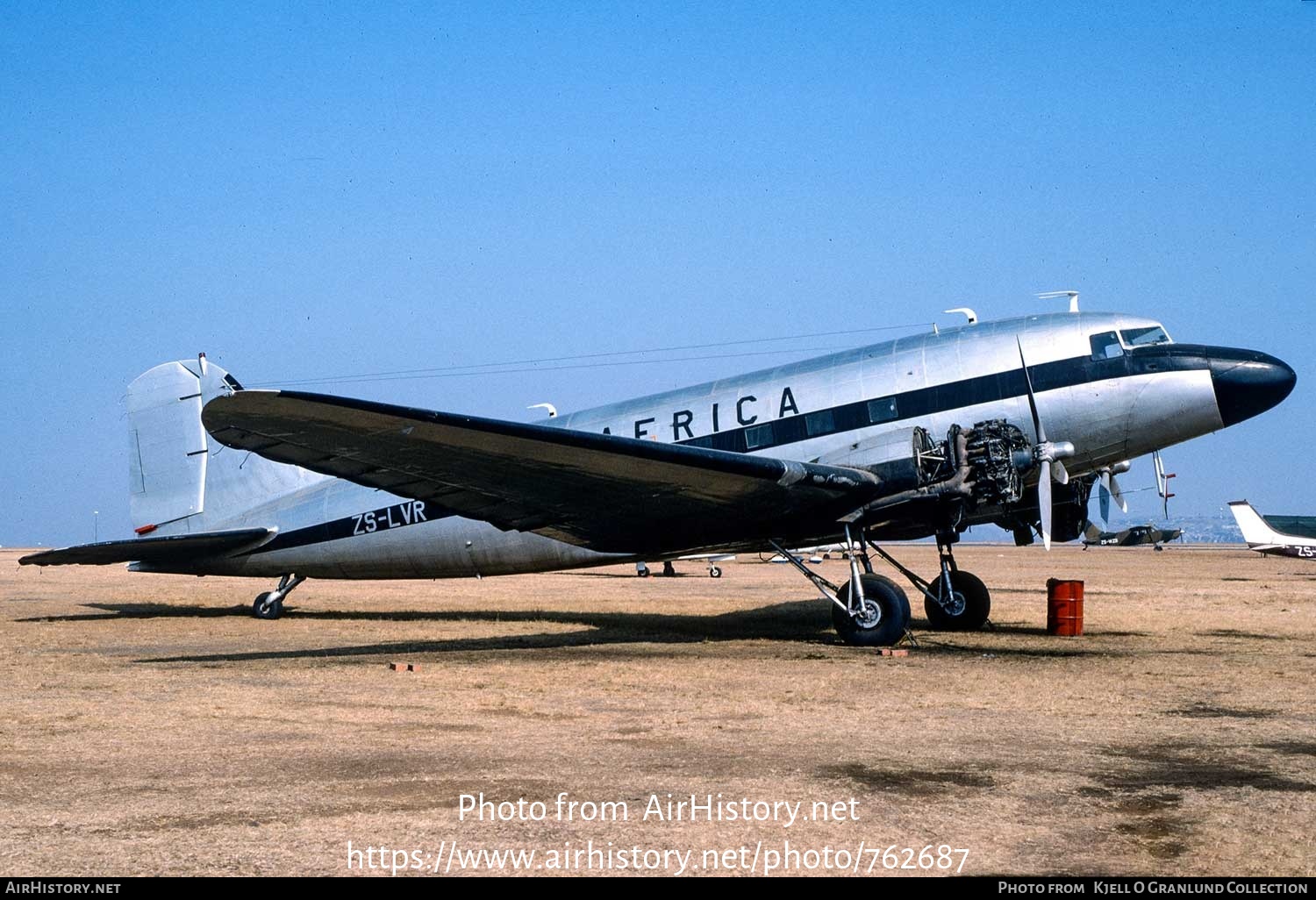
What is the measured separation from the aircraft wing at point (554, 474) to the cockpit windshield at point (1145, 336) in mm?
4390

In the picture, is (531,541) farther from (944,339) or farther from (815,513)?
(944,339)

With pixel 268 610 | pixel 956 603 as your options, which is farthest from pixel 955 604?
pixel 268 610

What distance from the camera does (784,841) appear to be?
260 inches

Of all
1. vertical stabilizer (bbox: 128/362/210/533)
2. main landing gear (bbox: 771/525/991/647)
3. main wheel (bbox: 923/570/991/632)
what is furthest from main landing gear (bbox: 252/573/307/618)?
main wheel (bbox: 923/570/991/632)

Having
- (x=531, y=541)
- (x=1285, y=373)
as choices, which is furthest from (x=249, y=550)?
(x=1285, y=373)

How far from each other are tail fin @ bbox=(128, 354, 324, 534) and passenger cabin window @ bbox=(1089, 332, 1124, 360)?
48.1ft

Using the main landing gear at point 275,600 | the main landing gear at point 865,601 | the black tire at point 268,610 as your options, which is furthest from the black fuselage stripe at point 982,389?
the black tire at point 268,610

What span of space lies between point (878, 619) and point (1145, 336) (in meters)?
5.90

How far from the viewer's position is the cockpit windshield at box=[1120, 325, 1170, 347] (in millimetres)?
17484

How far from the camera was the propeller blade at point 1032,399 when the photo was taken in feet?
55.8

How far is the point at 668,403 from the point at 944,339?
4.77m

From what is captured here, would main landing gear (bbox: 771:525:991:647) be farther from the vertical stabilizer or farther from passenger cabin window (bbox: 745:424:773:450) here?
the vertical stabilizer

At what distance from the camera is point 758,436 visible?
18953 millimetres

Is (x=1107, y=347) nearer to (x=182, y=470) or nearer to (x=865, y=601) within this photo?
(x=865, y=601)
